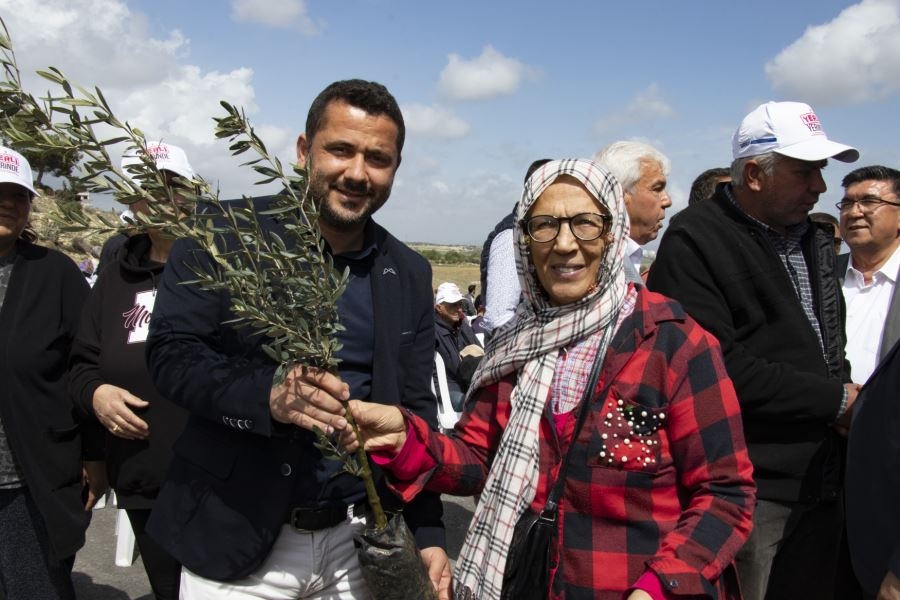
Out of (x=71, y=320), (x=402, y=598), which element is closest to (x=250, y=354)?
(x=402, y=598)

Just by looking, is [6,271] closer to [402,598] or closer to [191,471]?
[191,471]

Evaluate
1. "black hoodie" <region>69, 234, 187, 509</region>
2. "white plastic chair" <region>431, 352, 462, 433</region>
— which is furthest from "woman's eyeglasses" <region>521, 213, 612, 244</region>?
"white plastic chair" <region>431, 352, 462, 433</region>

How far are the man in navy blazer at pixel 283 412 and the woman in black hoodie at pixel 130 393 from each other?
3.10ft

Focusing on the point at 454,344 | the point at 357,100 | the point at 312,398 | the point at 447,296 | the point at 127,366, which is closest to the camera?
the point at 312,398

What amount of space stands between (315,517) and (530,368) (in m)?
0.80

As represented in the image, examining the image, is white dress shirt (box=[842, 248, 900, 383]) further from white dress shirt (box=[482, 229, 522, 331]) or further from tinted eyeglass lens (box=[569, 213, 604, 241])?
tinted eyeglass lens (box=[569, 213, 604, 241])

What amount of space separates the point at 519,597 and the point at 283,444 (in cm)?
80

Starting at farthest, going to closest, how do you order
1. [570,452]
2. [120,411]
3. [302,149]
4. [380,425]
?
1. [120,411]
2. [302,149]
3. [380,425]
4. [570,452]

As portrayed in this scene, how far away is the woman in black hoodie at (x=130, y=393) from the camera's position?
9.87 ft

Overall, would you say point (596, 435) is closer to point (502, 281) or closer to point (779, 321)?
point (779, 321)

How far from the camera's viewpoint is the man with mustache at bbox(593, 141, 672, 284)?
3.99 meters

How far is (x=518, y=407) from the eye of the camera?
2.01 m

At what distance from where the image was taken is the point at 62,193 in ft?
5.51

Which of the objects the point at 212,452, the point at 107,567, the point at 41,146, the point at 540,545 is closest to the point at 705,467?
the point at 540,545
